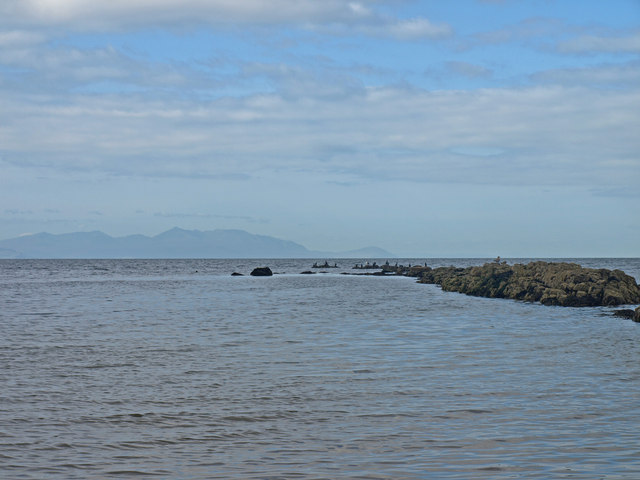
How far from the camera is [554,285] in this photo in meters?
41.7

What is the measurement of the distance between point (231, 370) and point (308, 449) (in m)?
6.75

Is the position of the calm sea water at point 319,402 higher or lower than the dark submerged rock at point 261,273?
lower

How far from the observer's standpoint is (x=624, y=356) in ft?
59.0

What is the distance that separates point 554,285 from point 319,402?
1293 inches

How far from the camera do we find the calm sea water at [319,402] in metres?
8.80

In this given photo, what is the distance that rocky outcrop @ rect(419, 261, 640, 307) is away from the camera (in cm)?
3725

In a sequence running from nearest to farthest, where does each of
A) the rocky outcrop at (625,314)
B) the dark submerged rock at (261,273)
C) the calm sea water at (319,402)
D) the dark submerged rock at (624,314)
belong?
the calm sea water at (319,402) → the rocky outcrop at (625,314) → the dark submerged rock at (624,314) → the dark submerged rock at (261,273)

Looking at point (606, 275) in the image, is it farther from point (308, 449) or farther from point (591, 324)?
point (308, 449)

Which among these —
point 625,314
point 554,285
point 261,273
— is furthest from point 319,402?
point 261,273

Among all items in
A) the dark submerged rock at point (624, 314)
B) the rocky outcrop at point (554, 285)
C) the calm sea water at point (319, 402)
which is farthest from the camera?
the rocky outcrop at point (554, 285)

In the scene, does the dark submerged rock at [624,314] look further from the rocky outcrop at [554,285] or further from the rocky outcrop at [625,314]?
the rocky outcrop at [554,285]

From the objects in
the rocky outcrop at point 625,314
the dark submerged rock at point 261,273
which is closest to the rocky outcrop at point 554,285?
the rocky outcrop at point 625,314

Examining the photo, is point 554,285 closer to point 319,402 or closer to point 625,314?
point 625,314

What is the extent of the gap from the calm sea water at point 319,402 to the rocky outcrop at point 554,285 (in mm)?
13141
